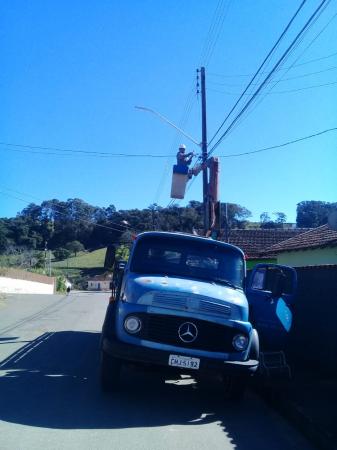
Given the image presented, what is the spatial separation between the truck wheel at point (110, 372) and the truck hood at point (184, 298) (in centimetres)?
88

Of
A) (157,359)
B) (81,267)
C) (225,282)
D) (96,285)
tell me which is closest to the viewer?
(157,359)

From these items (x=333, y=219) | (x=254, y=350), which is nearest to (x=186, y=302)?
(x=254, y=350)

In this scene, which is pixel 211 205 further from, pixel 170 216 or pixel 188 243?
pixel 170 216

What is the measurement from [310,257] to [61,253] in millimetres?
81687

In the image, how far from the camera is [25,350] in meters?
11.3

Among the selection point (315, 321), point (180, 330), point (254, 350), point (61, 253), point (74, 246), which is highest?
point (74, 246)

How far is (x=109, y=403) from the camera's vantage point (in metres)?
6.93

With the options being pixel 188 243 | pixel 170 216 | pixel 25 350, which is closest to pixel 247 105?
pixel 188 243

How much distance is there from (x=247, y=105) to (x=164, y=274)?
6466 mm

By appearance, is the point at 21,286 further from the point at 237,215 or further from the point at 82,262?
the point at 82,262

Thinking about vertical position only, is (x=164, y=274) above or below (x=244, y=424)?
above

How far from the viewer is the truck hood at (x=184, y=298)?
22.9ft

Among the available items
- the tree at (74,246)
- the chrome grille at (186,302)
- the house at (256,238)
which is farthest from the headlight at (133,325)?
the tree at (74,246)

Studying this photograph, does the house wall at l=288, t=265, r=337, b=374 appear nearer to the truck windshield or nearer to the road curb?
the road curb
